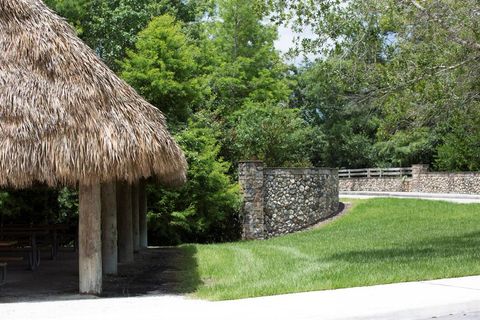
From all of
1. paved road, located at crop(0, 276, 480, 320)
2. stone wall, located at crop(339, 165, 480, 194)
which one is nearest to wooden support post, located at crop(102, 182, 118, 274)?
paved road, located at crop(0, 276, 480, 320)

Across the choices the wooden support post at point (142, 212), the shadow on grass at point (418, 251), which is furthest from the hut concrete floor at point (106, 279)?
the wooden support post at point (142, 212)

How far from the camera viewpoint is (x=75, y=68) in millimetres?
11781

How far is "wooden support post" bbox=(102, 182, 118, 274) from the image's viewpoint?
14148 millimetres

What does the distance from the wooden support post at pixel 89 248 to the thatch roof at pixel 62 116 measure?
0.75m

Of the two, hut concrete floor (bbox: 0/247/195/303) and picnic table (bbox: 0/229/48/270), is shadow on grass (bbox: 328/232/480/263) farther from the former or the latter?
→ picnic table (bbox: 0/229/48/270)

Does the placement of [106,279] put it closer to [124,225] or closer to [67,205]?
[124,225]

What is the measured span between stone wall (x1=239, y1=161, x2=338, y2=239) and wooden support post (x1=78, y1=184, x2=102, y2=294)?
1616 centimetres

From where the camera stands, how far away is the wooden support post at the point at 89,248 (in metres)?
11.9

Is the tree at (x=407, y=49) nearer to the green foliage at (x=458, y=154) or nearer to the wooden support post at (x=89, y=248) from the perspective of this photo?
the wooden support post at (x=89, y=248)

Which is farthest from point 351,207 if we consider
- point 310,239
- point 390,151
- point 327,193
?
point 390,151

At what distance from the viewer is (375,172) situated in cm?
4891

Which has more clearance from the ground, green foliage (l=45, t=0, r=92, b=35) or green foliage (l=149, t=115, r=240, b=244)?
green foliage (l=45, t=0, r=92, b=35)

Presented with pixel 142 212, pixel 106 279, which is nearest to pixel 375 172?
pixel 142 212

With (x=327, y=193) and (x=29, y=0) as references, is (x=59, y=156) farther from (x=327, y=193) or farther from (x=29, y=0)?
(x=327, y=193)
